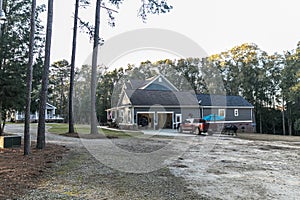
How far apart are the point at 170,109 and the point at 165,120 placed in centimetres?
133

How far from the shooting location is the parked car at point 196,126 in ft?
62.3

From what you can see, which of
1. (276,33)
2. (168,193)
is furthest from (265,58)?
(168,193)

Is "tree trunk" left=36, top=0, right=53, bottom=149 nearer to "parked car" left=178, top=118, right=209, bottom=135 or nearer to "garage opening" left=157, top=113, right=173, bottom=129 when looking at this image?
"parked car" left=178, top=118, right=209, bottom=135

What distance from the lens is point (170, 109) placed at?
1015 inches

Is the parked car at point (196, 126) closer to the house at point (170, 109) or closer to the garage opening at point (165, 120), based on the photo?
the house at point (170, 109)

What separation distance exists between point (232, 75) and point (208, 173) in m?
35.3

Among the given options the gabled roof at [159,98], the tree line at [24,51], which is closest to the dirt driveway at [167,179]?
the tree line at [24,51]

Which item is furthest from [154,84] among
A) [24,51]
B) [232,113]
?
[24,51]

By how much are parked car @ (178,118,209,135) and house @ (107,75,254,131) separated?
3.82m

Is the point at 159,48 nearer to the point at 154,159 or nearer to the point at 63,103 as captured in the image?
the point at 154,159

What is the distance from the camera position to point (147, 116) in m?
25.4

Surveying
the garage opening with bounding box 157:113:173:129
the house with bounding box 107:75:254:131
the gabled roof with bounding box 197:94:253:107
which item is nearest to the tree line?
the house with bounding box 107:75:254:131

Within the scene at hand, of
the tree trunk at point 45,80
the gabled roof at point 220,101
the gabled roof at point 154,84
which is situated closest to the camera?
the tree trunk at point 45,80

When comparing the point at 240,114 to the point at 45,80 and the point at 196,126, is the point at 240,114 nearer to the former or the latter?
the point at 196,126
